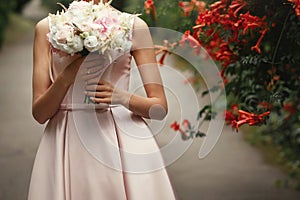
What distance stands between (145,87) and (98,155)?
0.34 meters

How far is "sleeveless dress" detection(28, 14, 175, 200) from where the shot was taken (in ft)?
9.92

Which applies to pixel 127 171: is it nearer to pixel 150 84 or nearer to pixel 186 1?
pixel 150 84

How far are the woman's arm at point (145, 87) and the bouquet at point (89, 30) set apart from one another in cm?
15

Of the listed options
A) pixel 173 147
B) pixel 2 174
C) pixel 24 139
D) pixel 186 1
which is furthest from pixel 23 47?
pixel 173 147

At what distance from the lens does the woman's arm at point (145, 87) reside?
2.95m

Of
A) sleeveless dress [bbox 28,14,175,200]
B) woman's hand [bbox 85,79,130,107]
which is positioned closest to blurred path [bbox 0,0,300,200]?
sleeveless dress [bbox 28,14,175,200]

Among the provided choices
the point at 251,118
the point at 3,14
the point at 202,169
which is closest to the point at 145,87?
the point at 251,118

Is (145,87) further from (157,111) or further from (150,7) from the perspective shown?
(150,7)

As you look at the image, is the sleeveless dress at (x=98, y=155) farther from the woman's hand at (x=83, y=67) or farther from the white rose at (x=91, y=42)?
the white rose at (x=91, y=42)

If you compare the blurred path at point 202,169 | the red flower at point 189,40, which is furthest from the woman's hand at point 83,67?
the blurred path at point 202,169

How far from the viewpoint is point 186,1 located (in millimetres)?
4762

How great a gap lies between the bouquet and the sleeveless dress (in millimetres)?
180

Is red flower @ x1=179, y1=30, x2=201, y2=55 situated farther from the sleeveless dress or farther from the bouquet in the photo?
the bouquet

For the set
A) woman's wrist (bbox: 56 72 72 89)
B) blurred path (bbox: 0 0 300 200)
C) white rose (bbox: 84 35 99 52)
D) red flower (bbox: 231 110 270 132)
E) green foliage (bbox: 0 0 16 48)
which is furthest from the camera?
green foliage (bbox: 0 0 16 48)
